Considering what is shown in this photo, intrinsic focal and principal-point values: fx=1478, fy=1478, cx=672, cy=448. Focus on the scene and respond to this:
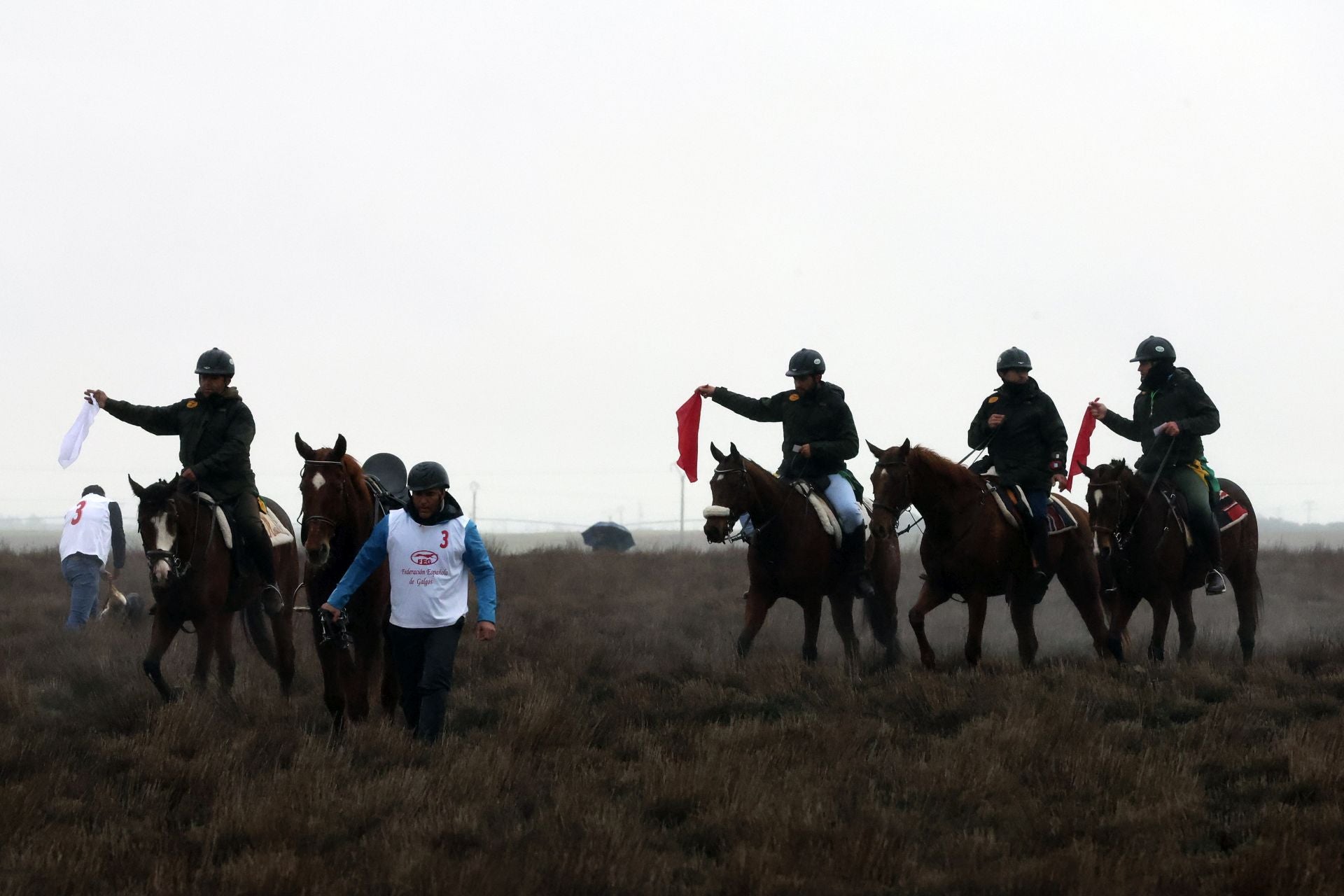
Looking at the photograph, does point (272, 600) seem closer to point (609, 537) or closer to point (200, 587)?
point (200, 587)

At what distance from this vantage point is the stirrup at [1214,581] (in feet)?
43.8

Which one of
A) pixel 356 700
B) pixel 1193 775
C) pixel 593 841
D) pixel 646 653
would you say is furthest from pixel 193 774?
pixel 646 653

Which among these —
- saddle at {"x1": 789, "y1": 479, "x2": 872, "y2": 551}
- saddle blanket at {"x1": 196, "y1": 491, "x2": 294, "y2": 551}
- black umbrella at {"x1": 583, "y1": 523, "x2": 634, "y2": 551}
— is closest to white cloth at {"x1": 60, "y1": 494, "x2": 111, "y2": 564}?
saddle blanket at {"x1": 196, "y1": 491, "x2": 294, "y2": 551}

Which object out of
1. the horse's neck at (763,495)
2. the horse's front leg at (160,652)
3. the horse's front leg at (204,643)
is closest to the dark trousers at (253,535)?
the horse's front leg at (204,643)

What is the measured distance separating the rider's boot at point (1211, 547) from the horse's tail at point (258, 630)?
8183 mm

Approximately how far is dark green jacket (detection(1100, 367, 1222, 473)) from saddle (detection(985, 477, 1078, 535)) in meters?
1.25

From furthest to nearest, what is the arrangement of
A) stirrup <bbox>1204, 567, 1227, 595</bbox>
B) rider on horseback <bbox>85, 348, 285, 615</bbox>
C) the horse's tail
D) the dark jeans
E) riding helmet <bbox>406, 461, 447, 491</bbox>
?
the dark jeans
stirrup <bbox>1204, 567, 1227, 595</bbox>
the horse's tail
rider on horseback <bbox>85, 348, 285, 615</bbox>
riding helmet <bbox>406, 461, 447, 491</bbox>

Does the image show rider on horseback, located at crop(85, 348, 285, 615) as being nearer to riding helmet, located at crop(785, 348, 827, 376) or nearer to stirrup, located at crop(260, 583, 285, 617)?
stirrup, located at crop(260, 583, 285, 617)

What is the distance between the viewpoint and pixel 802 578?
13.2 meters

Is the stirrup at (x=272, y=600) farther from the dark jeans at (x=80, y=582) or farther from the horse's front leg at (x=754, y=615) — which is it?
the dark jeans at (x=80, y=582)

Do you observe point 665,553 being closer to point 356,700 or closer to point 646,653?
point 646,653

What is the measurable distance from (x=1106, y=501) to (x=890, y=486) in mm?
1902

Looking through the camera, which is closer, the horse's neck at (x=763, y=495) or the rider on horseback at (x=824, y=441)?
the horse's neck at (x=763, y=495)

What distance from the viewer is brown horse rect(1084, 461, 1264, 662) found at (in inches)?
484
